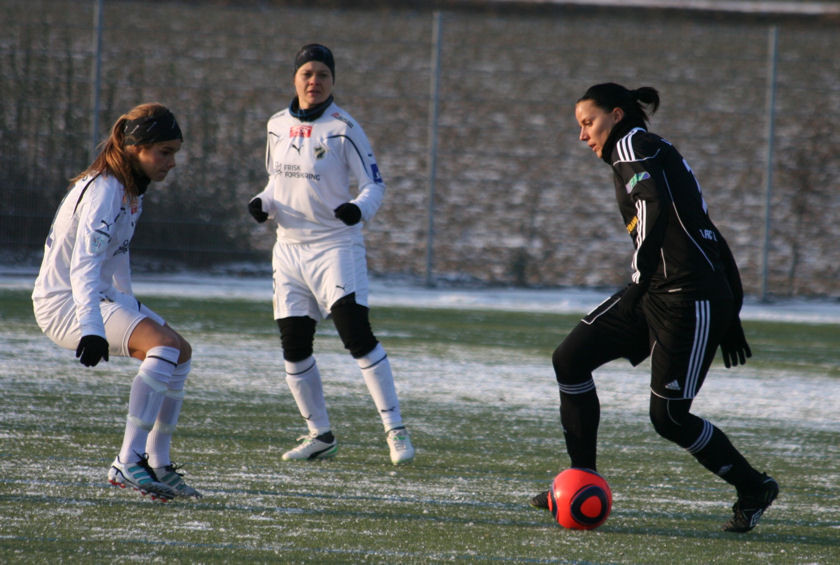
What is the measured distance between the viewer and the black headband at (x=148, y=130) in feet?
15.0

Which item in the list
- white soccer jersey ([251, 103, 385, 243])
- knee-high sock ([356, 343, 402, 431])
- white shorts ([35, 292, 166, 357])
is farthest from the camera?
white soccer jersey ([251, 103, 385, 243])

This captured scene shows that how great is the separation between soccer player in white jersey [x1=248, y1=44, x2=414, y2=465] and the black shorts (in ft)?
4.89

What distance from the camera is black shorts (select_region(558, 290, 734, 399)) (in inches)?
172

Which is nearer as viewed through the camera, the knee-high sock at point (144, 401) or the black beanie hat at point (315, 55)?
the knee-high sock at point (144, 401)

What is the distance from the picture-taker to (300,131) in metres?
5.95

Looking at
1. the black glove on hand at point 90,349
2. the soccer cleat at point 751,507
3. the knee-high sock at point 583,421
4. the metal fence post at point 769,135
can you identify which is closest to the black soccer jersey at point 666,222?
the knee-high sock at point 583,421

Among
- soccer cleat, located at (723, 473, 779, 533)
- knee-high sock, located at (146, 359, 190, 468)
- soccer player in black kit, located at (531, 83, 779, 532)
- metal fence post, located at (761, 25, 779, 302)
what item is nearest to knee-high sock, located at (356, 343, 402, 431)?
knee-high sock, located at (146, 359, 190, 468)

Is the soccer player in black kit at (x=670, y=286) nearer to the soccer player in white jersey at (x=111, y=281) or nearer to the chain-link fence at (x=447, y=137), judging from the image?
the soccer player in white jersey at (x=111, y=281)

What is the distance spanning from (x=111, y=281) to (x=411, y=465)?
5.71 feet

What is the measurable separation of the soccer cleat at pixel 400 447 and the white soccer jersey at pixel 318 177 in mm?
1130

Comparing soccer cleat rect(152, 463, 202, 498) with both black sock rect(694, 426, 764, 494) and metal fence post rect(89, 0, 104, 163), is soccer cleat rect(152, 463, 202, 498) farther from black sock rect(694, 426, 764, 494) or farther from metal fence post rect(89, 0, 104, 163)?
metal fence post rect(89, 0, 104, 163)

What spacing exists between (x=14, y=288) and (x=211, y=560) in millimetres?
8915

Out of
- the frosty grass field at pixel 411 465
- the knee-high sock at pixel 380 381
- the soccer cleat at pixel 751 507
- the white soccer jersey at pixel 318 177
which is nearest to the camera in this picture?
the frosty grass field at pixel 411 465

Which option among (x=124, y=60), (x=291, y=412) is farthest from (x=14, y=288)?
(x=291, y=412)
